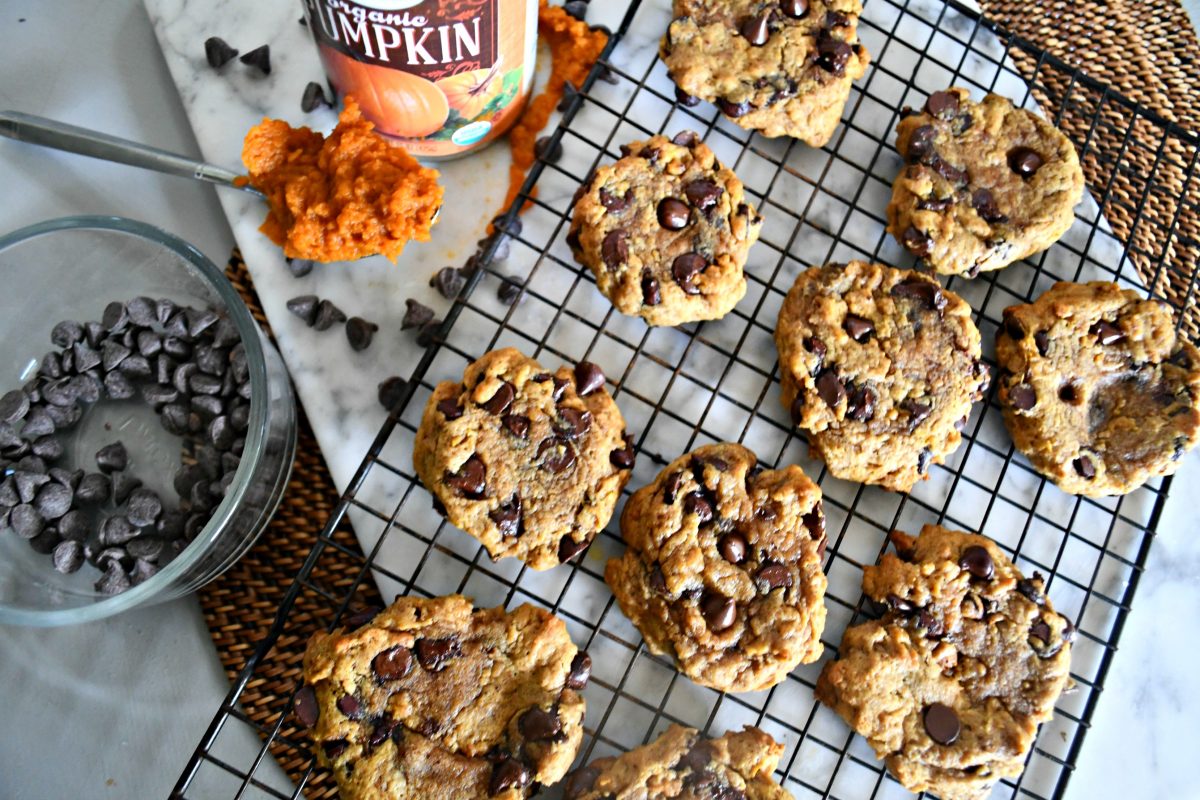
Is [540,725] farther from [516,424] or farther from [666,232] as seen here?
[666,232]

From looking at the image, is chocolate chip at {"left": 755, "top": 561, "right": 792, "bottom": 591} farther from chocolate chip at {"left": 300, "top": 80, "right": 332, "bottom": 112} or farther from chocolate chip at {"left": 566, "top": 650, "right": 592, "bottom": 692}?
chocolate chip at {"left": 300, "top": 80, "right": 332, "bottom": 112}

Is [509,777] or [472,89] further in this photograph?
[472,89]

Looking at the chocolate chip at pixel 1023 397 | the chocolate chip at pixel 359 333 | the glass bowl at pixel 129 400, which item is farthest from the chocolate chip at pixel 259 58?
the chocolate chip at pixel 1023 397

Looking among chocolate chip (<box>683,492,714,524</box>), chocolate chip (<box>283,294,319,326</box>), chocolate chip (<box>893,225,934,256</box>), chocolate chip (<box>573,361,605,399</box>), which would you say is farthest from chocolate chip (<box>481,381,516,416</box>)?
chocolate chip (<box>893,225,934,256</box>)

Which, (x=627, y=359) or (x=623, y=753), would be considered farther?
(x=627, y=359)

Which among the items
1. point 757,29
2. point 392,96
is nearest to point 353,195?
point 392,96

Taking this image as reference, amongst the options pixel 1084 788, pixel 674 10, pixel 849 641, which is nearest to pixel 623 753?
pixel 849 641

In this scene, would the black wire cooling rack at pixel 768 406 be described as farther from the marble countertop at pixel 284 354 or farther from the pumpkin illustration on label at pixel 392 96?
the pumpkin illustration on label at pixel 392 96

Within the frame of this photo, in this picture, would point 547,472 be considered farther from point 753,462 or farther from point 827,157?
point 827,157
